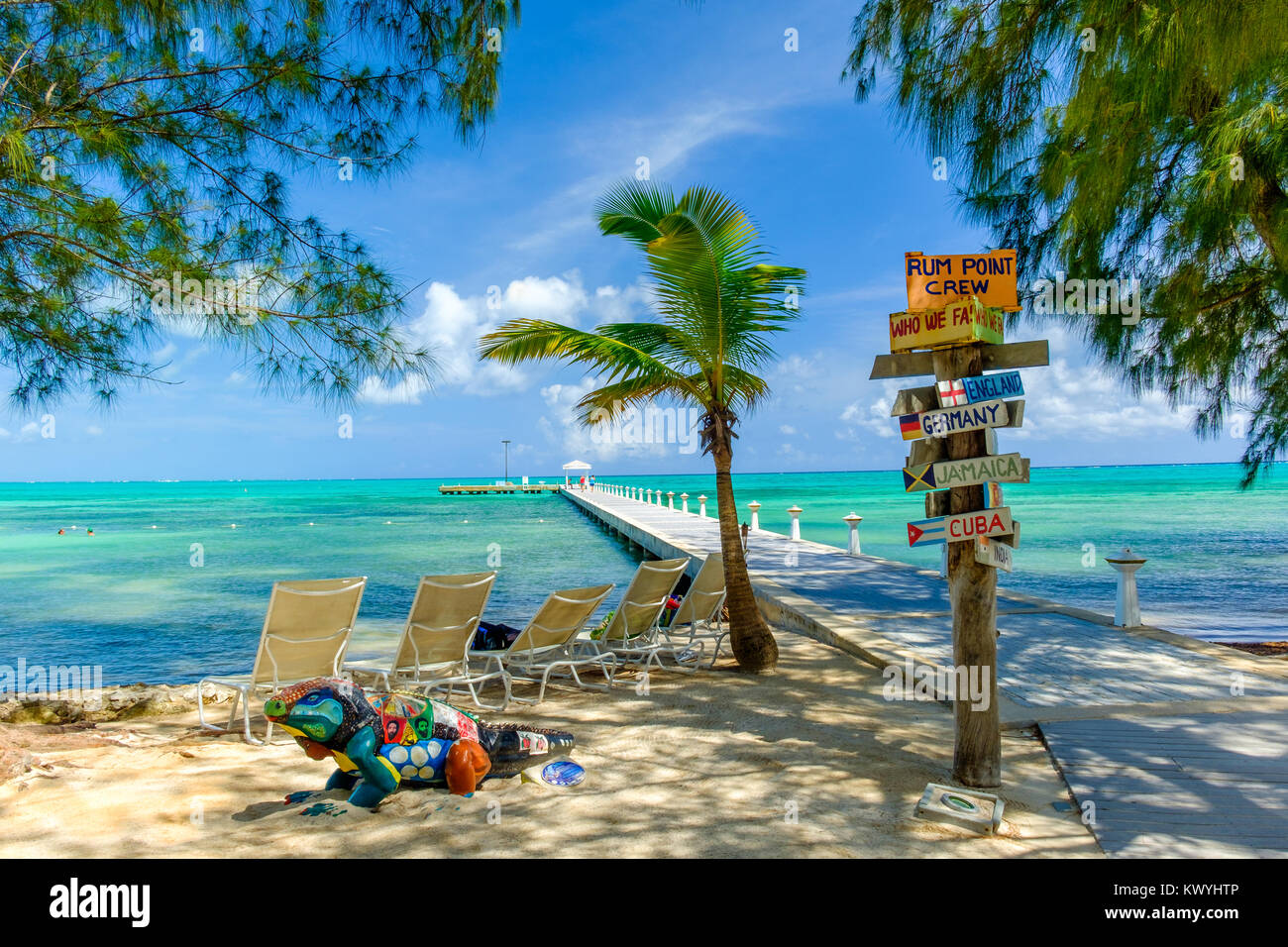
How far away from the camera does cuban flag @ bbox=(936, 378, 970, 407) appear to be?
3.70 metres

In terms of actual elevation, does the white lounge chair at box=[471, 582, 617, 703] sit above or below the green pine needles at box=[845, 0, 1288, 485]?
below

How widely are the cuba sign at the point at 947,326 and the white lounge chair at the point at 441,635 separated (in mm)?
3175

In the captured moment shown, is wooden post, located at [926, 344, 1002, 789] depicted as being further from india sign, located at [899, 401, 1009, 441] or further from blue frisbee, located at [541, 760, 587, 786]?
blue frisbee, located at [541, 760, 587, 786]

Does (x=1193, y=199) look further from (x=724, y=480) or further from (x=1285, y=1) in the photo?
(x=724, y=480)

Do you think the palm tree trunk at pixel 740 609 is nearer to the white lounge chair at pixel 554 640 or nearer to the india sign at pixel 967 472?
the white lounge chair at pixel 554 640

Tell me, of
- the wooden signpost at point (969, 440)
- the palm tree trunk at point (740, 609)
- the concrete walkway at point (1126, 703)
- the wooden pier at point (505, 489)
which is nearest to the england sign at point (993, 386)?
the wooden signpost at point (969, 440)

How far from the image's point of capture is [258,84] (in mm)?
4754

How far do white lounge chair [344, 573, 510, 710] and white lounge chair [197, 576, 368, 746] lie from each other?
41 cm

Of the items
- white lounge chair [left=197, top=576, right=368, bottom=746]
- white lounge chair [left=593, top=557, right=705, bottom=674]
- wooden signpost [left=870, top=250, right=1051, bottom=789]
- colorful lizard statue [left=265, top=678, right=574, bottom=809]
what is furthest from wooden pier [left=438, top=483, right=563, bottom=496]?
wooden signpost [left=870, top=250, right=1051, bottom=789]

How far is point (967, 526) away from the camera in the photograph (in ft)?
12.1

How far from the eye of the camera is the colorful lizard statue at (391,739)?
10.7 feet

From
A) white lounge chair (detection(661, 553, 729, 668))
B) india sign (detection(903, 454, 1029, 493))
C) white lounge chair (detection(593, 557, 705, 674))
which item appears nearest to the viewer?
india sign (detection(903, 454, 1029, 493))

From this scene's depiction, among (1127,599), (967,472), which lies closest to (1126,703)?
(967,472)

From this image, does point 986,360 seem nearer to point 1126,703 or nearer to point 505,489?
point 1126,703
